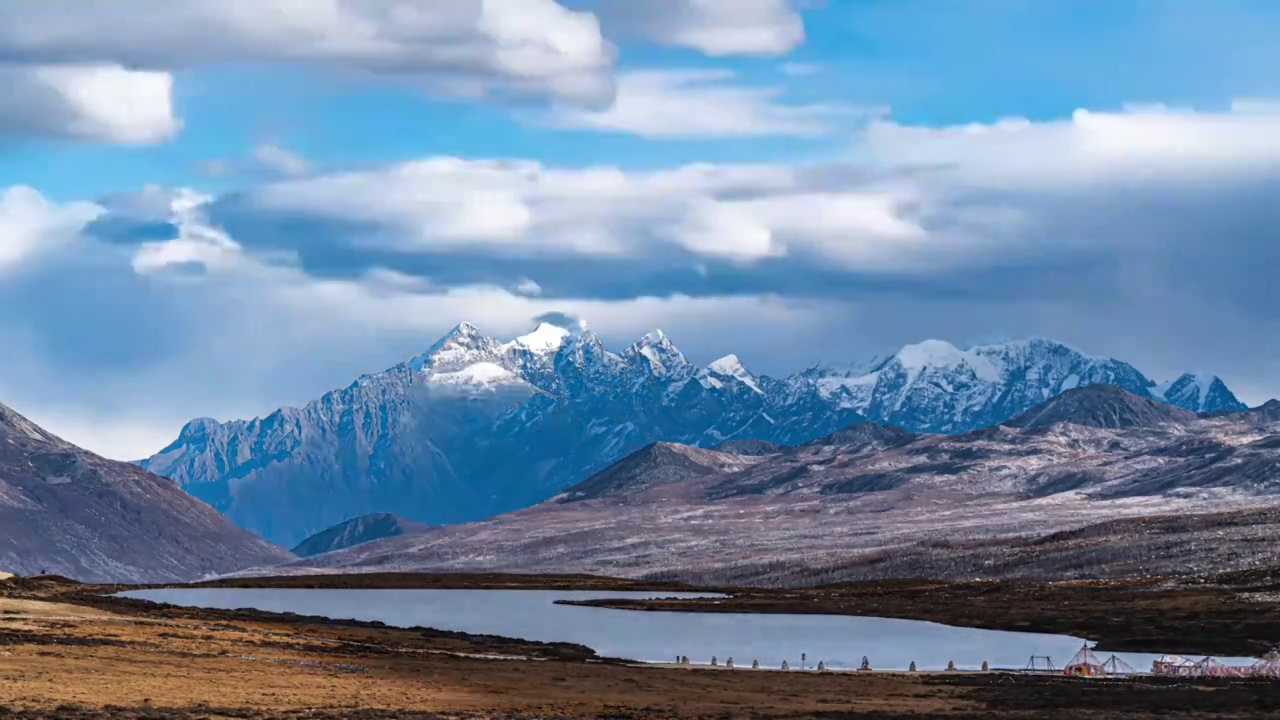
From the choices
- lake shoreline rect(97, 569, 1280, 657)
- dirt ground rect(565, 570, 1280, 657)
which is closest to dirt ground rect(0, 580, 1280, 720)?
lake shoreline rect(97, 569, 1280, 657)

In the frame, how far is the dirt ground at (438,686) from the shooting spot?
8494cm

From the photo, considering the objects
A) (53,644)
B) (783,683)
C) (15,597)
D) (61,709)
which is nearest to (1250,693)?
(783,683)

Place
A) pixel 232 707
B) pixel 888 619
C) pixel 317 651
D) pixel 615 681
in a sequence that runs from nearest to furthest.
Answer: pixel 232 707
pixel 615 681
pixel 317 651
pixel 888 619

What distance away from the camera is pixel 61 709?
3012 inches

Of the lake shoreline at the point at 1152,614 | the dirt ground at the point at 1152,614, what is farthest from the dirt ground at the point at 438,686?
the dirt ground at the point at 1152,614

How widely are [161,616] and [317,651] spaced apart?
34.9m

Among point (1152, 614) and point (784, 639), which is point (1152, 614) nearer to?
point (1152, 614)

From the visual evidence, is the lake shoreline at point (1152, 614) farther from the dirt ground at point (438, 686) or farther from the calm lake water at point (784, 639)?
the dirt ground at point (438, 686)

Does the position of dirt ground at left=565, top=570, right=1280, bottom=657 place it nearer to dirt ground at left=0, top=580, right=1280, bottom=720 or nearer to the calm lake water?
the calm lake water

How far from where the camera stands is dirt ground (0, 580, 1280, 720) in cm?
8494

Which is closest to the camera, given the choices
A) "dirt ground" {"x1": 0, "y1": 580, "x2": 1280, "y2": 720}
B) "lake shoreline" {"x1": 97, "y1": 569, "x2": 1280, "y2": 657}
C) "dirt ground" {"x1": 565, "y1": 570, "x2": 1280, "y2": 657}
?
"dirt ground" {"x1": 0, "y1": 580, "x2": 1280, "y2": 720}

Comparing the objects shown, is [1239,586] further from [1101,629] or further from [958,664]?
[958,664]

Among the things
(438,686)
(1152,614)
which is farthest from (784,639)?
(438,686)

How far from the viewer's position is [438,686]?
10019 cm
